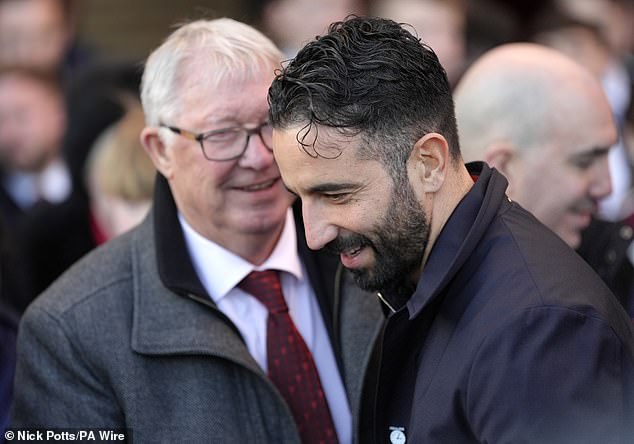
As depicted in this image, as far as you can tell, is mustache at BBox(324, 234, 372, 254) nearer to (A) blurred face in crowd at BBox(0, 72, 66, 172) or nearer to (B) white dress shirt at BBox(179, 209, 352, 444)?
(B) white dress shirt at BBox(179, 209, 352, 444)

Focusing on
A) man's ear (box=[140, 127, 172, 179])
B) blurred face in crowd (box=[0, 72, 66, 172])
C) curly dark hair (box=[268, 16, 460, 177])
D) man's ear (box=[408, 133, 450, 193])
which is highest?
curly dark hair (box=[268, 16, 460, 177])

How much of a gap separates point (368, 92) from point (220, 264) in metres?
1.01

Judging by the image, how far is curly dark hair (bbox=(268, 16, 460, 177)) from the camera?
233 cm

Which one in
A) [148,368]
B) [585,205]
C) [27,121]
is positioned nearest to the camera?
[148,368]

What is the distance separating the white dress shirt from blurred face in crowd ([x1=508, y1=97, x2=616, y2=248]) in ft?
2.73

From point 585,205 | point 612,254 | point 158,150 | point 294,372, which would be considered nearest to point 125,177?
point 158,150

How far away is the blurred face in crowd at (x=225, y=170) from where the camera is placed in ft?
10.0

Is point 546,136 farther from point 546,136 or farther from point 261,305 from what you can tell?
point 261,305

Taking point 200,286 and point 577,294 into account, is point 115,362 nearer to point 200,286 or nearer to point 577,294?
point 200,286

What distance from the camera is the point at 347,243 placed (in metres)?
2.48

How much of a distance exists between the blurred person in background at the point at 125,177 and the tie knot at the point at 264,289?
1127mm

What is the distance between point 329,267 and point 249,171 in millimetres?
407

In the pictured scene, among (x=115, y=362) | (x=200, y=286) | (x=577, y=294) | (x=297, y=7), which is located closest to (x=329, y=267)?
(x=200, y=286)

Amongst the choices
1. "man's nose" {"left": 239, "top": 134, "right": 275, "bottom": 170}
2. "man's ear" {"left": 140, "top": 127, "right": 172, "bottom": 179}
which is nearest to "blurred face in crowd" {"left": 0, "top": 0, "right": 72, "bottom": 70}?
"man's ear" {"left": 140, "top": 127, "right": 172, "bottom": 179}
